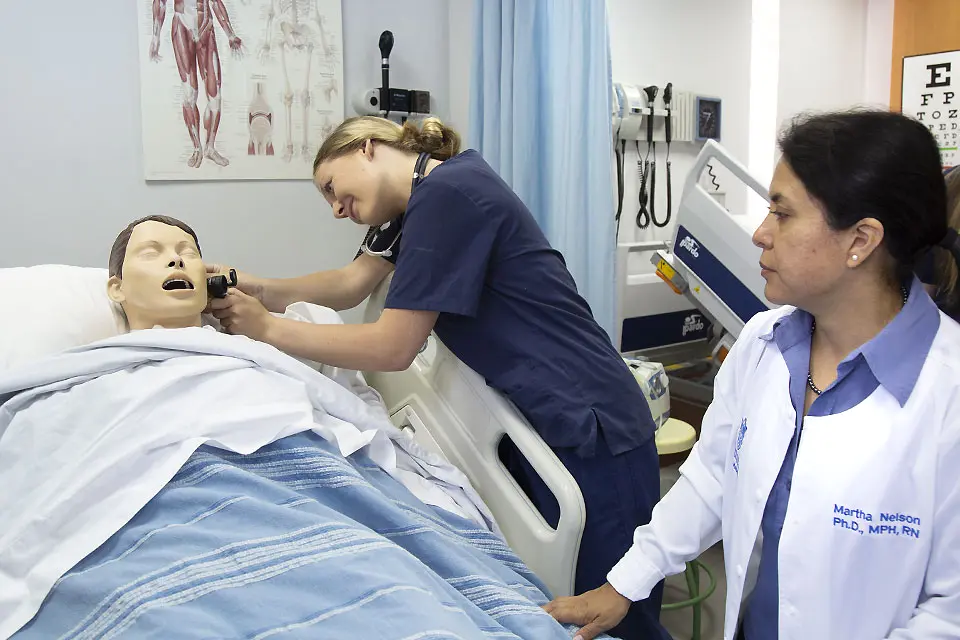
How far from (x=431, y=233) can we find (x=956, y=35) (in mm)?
3300

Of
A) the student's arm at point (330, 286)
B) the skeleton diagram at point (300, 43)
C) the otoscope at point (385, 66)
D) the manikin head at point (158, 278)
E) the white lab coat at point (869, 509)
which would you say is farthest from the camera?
the otoscope at point (385, 66)

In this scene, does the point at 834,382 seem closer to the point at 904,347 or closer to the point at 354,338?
the point at 904,347

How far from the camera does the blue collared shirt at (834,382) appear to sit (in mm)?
914

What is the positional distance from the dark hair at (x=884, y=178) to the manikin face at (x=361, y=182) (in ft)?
2.84

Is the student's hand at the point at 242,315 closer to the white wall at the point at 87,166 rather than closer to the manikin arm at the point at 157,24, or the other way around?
the white wall at the point at 87,166

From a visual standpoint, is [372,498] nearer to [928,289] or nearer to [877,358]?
[877,358]

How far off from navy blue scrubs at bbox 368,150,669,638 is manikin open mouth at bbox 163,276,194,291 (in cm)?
39

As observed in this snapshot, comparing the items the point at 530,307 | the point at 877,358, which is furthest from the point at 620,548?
the point at 877,358

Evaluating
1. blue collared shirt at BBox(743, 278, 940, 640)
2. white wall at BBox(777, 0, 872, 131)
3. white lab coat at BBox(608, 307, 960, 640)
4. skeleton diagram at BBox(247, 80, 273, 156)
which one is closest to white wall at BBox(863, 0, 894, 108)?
white wall at BBox(777, 0, 872, 131)

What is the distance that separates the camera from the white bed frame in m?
1.33

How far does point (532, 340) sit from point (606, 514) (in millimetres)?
350

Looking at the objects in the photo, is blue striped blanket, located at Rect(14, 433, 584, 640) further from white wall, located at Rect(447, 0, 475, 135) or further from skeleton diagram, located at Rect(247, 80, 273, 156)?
white wall, located at Rect(447, 0, 475, 135)

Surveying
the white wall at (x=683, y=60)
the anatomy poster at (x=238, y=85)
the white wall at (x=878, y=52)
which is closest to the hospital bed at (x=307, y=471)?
the anatomy poster at (x=238, y=85)

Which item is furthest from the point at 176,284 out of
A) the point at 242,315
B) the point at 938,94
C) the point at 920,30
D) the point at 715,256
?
the point at 920,30
